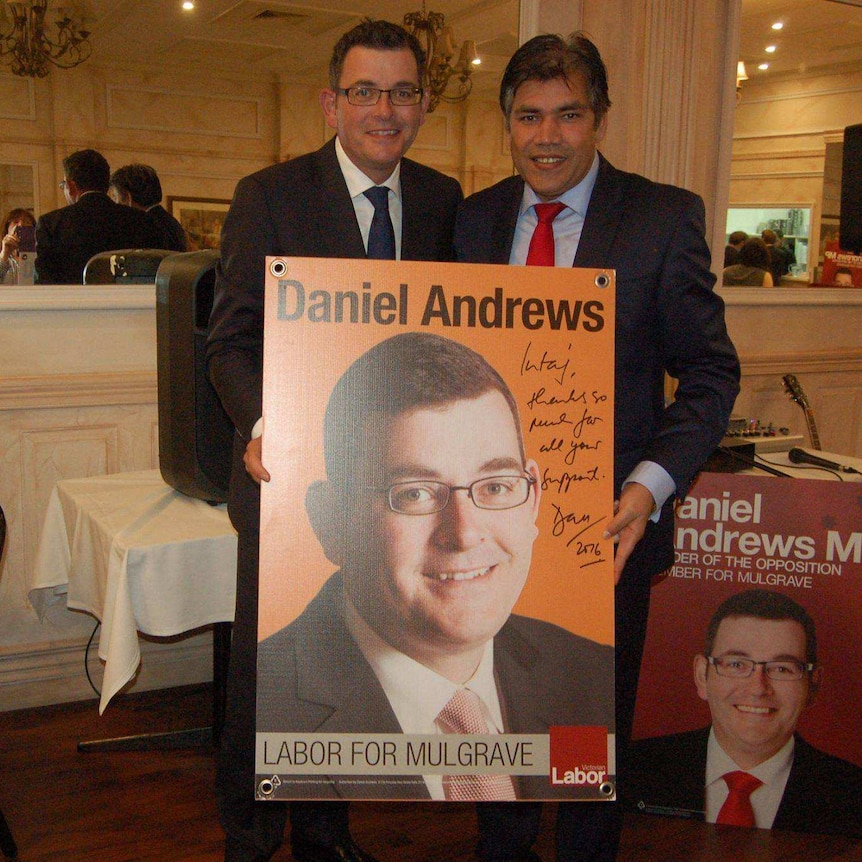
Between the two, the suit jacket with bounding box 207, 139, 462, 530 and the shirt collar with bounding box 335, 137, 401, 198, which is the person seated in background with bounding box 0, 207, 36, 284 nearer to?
the suit jacket with bounding box 207, 139, 462, 530

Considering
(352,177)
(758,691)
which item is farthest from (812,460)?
(352,177)

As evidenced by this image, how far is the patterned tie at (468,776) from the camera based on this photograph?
1282 mm

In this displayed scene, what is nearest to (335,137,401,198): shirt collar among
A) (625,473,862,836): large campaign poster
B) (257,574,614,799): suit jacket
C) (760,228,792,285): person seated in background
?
(257,574,614,799): suit jacket

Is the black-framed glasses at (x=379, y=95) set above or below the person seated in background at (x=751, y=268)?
above

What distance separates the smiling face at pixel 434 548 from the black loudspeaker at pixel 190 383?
959 millimetres

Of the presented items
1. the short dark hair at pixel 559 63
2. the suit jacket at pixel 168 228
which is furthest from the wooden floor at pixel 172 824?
the short dark hair at pixel 559 63

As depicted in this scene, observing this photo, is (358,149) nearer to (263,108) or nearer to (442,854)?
(263,108)

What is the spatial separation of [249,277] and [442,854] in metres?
1.44

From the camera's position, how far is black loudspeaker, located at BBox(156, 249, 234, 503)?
2.12 meters

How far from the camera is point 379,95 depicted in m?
1.60

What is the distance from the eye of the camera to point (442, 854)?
2.21 m

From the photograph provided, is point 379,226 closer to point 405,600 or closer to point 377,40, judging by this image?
point 377,40

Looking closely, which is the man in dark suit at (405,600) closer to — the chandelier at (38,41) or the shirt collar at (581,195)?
the shirt collar at (581,195)

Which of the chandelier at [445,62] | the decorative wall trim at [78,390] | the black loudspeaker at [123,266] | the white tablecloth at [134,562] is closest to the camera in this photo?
the white tablecloth at [134,562]
